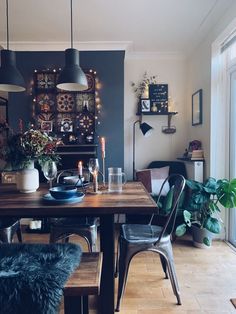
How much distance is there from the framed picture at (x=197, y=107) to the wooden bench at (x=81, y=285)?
8.93 feet

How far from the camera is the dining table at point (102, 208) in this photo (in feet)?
5.04

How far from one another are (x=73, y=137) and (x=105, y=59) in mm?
1218

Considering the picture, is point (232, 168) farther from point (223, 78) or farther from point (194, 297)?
point (194, 297)

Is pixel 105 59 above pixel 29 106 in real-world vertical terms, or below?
above

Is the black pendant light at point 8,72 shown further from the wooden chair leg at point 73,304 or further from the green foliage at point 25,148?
the wooden chair leg at point 73,304

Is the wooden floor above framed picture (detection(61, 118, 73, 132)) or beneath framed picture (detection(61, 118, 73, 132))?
beneath

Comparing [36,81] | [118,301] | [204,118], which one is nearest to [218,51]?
[204,118]

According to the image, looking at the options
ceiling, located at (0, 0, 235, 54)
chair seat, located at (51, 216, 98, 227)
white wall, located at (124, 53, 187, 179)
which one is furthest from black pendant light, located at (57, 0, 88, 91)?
white wall, located at (124, 53, 187, 179)

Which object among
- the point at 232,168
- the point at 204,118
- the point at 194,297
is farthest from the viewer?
the point at 204,118

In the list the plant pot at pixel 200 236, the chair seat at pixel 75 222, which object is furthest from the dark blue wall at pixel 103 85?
the chair seat at pixel 75 222

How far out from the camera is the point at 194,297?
2113 millimetres

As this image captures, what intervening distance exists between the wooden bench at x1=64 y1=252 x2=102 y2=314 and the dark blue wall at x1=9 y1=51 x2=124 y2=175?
259cm

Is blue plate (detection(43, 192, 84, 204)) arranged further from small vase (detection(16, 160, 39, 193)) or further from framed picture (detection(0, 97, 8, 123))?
framed picture (detection(0, 97, 8, 123))

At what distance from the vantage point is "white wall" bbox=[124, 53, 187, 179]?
423cm
